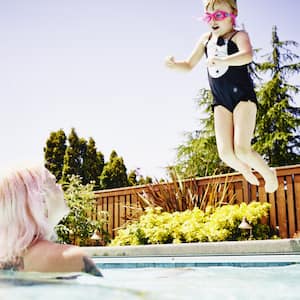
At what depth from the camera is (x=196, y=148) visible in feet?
54.6

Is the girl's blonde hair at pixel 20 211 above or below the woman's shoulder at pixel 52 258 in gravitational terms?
above

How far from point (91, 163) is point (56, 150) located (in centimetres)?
128

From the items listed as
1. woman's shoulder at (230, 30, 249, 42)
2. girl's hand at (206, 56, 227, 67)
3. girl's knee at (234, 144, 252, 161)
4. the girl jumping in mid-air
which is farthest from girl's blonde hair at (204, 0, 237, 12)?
girl's knee at (234, 144, 252, 161)

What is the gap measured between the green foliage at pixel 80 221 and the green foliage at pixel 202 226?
4.49ft

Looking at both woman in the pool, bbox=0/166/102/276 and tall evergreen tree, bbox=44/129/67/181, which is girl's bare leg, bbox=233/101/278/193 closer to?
woman in the pool, bbox=0/166/102/276

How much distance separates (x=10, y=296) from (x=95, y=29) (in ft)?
26.6

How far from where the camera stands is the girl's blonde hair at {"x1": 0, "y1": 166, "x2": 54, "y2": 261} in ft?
5.07

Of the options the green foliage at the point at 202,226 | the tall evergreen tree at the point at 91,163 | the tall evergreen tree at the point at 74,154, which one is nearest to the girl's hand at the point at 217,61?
the green foliage at the point at 202,226

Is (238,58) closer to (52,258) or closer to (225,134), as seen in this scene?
(225,134)

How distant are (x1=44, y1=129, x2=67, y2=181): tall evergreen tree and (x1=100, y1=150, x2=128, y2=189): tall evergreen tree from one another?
1.60 meters

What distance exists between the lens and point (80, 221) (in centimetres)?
913

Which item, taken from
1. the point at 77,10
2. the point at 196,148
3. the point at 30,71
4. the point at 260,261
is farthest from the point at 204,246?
the point at 196,148

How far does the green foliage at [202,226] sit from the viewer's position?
6.96 metres

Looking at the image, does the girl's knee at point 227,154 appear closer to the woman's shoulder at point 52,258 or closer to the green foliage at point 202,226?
the woman's shoulder at point 52,258
